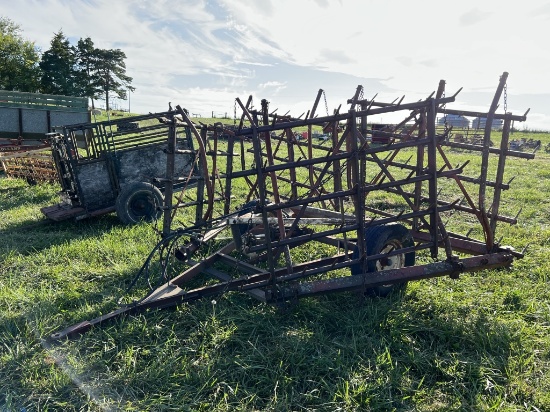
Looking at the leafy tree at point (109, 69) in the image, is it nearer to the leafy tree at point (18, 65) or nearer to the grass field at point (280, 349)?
the leafy tree at point (18, 65)

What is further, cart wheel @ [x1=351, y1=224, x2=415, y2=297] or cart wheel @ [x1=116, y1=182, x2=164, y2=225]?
cart wheel @ [x1=116, y1=182, x2=164, y2=225]

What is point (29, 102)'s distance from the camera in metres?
12.6

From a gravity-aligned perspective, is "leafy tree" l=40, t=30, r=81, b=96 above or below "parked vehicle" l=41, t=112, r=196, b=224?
above

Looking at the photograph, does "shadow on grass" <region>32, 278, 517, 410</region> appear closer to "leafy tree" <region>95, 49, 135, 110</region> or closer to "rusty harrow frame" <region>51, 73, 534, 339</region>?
"rusty harrow frame" <region>51, 73, 534, 339</region>

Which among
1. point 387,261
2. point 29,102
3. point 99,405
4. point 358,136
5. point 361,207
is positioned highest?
point 29,102

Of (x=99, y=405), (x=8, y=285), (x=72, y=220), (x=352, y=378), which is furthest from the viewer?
(x=72, y=220)

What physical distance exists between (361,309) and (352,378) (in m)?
1.03

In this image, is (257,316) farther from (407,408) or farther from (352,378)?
(407,408)

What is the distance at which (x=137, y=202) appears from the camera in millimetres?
6875

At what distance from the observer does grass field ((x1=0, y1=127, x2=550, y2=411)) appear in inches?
112

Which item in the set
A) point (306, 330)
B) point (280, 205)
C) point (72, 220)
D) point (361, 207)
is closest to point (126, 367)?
point (306, 330)

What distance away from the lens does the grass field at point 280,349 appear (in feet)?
9.32

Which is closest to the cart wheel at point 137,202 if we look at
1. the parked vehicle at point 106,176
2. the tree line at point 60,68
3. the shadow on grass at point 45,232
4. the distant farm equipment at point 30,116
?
the parked vehicle at point 106,176

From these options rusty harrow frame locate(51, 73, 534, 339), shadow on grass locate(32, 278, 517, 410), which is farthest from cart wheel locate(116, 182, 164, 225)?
shadow on grass locate(32, 278, 517, 410)
